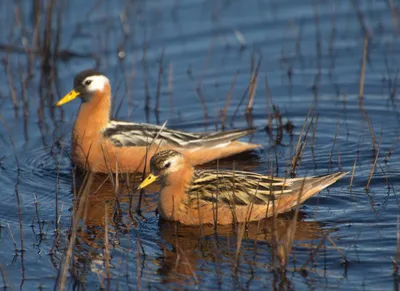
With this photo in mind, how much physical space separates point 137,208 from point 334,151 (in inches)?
132

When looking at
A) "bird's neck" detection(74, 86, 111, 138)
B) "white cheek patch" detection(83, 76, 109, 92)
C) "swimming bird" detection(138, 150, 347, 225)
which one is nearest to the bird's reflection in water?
"swimming bird" detection(138, 150, 347, 225)

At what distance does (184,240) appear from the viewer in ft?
34.1

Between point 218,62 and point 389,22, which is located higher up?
point 389,22

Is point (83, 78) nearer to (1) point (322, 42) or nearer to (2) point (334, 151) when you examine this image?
(2) point (334, 151)

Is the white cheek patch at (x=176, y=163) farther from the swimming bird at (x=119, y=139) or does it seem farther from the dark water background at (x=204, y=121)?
the swimming bird at (x=119, y=139)

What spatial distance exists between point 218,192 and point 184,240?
2.61ft

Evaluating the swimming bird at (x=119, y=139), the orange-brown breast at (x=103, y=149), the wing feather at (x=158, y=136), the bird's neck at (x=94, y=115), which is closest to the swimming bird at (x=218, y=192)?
the orange-brown breast at (x=103, y=149)

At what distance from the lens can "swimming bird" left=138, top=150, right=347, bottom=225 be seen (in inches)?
423

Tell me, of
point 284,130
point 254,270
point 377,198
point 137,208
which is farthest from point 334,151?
point 254,270

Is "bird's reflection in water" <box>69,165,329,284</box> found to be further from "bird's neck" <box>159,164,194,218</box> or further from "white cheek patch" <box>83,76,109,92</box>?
"white cheek patch" <box>83,76,109,92</box>

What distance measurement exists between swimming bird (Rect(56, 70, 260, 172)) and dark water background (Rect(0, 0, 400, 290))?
33 cm

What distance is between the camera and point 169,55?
656 inches

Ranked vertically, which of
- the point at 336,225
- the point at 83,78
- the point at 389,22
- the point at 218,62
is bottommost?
the point at 336,225

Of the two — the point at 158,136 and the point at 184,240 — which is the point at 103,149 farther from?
the point at 184,240
